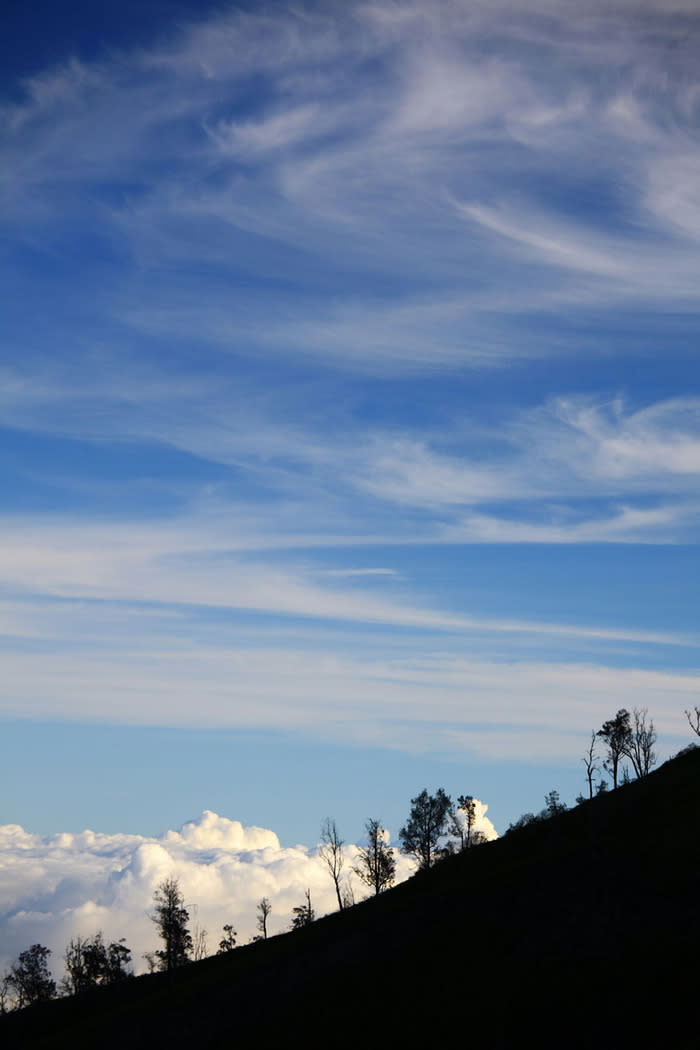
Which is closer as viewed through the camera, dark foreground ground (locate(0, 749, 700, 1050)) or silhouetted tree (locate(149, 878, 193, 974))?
dark foreground ground (locate(0, 749, 700, 1050))

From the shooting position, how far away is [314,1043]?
172 ft

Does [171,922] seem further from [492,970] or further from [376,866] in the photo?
[492,970]

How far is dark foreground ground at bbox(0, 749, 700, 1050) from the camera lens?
46812 millimetres

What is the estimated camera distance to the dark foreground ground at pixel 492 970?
1843 inches

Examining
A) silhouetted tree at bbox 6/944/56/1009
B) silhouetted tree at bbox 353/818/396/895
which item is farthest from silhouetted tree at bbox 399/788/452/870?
silhouetted tree at bbox 6/944/56/1009

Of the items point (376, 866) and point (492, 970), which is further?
point (376, 866)

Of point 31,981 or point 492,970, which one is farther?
point 31,981

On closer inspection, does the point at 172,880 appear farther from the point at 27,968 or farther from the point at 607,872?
the point at 607,872

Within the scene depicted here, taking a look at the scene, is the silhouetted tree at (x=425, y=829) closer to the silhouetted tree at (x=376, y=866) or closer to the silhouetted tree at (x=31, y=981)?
the silhouetted tree at (x=376, y=866)

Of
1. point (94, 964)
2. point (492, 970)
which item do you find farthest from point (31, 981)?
point (492, 970)

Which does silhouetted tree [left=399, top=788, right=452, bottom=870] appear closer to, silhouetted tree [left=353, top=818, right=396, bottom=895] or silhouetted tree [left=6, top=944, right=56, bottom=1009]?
silhouetted tree [left=353, top=818, right=396, bottom=895]

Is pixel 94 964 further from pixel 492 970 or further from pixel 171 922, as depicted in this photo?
pixel 492 970

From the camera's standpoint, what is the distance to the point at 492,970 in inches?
2168

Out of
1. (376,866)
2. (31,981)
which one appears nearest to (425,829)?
(376,866)
